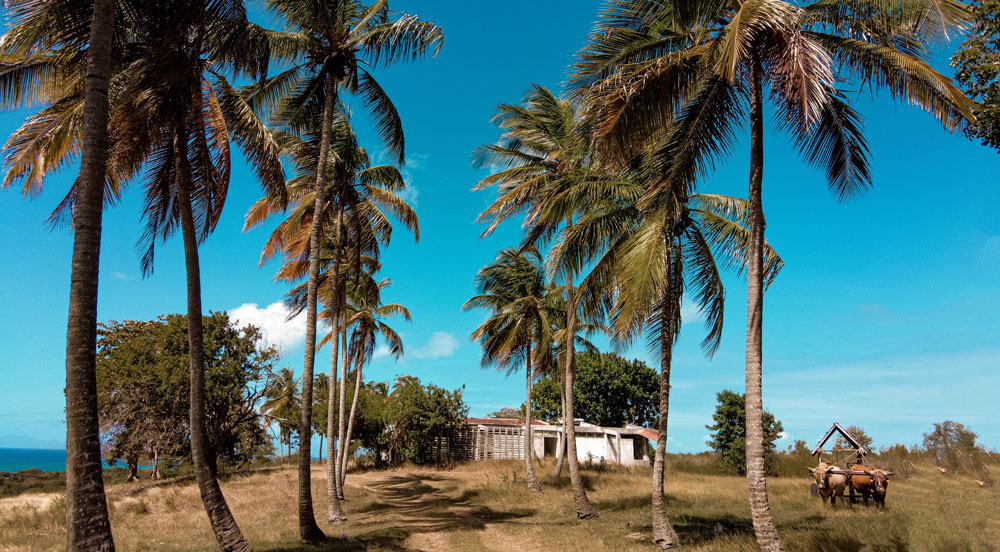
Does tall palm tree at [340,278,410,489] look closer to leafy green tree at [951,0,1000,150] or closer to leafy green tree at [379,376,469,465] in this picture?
leafy green tree at [379,376,469,465]

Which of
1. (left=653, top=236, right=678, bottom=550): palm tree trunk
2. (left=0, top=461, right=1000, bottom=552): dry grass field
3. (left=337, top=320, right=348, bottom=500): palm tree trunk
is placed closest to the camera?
(left=0, top=461, right=1000, bottom=552): dry grass field

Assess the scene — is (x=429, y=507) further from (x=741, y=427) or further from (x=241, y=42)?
(x=741, y=427)

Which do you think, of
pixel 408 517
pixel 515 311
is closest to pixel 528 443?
pixel 515 311

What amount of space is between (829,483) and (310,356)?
14.9 metres

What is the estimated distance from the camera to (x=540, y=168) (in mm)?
17375

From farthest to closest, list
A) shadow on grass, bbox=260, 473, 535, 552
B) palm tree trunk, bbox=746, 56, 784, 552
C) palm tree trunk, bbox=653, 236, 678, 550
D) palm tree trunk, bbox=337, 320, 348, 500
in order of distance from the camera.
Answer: palm tree trunk, bbox=337, 320, 348, 500 < shadow on grass, bbox=260, 473, 535, 552 < palm tree trunk, bbox=653, 236, 678, 550 < palm tree trunk, bbox=746, 56, 784, 552

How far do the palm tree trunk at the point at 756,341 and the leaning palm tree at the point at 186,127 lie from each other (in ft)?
25.7

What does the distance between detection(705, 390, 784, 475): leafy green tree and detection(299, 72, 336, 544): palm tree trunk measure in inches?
925

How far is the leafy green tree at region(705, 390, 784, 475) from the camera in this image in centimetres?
2783

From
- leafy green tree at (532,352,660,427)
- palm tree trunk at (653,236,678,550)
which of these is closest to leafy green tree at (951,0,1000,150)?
palm tree trunk at (653,236,678,550)

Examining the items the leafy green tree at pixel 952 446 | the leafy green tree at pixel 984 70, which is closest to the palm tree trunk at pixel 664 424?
the leafy green tree at pixel 984 70

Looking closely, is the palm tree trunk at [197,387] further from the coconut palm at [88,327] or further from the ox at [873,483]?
the ox at [873,483]

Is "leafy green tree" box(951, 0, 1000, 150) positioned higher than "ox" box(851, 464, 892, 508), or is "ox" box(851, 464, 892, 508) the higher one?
"leafy green tree" box(951, 0, 1000, 150)

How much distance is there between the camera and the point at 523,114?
57.3 feet
